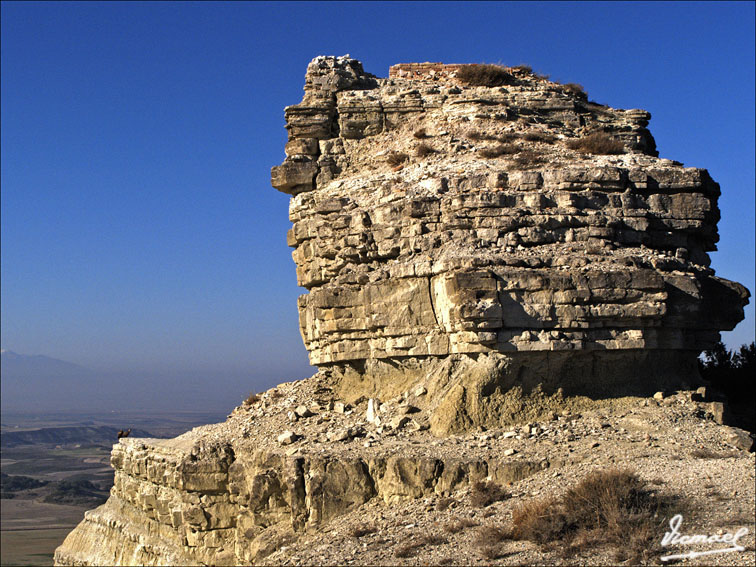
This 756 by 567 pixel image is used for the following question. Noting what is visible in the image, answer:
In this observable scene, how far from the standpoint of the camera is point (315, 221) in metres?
20.1

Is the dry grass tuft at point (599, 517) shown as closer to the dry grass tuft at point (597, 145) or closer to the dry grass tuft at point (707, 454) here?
the dry grass tuft at point (707, 454)

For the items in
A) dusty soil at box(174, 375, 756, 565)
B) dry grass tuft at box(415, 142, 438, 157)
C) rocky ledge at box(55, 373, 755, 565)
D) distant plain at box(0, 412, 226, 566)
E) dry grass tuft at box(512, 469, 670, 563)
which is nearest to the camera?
dry grass tuft at box(512, 469, 670, 563)

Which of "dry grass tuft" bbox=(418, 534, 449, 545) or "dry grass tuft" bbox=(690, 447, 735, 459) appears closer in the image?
"dry grass tuft" bbox=(418, 534, 449, 545)

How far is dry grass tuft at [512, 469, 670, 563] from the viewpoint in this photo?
37.9 feet

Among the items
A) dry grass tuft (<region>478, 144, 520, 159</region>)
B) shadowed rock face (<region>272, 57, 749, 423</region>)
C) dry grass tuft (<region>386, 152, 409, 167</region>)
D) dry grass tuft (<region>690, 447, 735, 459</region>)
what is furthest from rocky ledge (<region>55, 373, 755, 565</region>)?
dry grass tuft (<region>478, 144, 520, 159</region>)

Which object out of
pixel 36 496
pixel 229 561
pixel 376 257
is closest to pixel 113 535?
pixel 229 561

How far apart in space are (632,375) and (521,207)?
154 inches

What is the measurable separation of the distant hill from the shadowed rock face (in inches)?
3809

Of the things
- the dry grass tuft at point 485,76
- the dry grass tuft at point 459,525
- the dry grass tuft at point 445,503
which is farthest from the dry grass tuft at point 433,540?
the dry grass tuft at point 485,76

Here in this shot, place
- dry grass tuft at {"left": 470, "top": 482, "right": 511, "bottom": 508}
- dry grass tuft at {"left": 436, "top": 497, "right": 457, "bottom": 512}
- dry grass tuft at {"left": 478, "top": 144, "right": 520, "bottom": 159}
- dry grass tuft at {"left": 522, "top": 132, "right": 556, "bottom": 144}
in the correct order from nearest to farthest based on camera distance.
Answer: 1. dry grass tuft at {"left": 470, "top": 482, "right": 511, "bottom": 508}
2. dry grass tuft at {"left": 436, "top": 497, "right": 457, "bottom": 512}
3. dry grass tuft at {"left": 478, "top": 144, "right": 520, "bottom": 159}
4. dry grass tuft at {"left": 522, "top": 132, "right": 556, "bottom": 144}

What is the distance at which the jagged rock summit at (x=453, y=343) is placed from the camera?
14750 millimetres

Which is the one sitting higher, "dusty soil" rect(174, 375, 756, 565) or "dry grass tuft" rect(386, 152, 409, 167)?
"dry grass tuft" rect(386, 152, 409, 167)

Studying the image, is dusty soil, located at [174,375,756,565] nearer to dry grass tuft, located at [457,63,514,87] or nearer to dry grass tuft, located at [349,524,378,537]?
dry grass tuft, located at [349,524,378,537]

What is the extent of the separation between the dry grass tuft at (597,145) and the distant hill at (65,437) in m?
99.8
